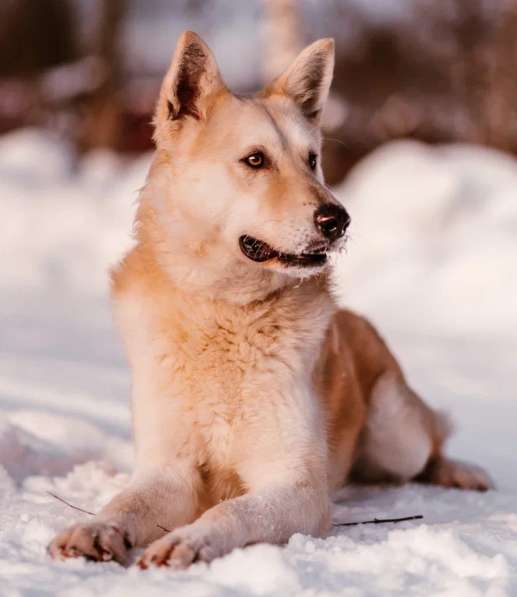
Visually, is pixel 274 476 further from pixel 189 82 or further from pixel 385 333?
pixel 385 333

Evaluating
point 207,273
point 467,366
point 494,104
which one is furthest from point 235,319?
point 494,104

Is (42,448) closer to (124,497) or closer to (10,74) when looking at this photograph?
(124,497)

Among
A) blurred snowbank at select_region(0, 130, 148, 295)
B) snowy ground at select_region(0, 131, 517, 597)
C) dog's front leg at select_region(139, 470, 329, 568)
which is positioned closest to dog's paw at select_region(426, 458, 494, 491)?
snowy ground at select_region(0, 131, 517, 597)

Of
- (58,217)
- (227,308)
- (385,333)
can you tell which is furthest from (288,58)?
(227,308)

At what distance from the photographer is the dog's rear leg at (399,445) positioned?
4562mm

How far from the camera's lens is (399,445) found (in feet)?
15.1

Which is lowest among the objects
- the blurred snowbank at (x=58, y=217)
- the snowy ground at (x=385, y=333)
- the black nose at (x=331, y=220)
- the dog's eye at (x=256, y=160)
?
the blurred snowbank at (x=58, y=217)

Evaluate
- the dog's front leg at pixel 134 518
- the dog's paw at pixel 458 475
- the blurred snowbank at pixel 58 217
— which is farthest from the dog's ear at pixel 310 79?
the blurred snowbank at pixel 58 217

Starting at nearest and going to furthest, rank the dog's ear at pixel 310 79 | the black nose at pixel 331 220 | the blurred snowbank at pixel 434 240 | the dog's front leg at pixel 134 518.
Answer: the dog's front leg at pixel 134 518
the black nose at pixel 331 220
the dog's ear at pixel 310 79
the blurred snowbank at pixel 434 240

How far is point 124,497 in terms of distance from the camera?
3.17 metres

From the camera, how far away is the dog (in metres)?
3.37

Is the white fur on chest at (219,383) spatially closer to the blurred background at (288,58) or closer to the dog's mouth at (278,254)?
the dog's mouth at (278,254)

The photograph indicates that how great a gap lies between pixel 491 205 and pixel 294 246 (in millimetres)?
8932

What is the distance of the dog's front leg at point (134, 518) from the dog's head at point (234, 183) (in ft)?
2.39
